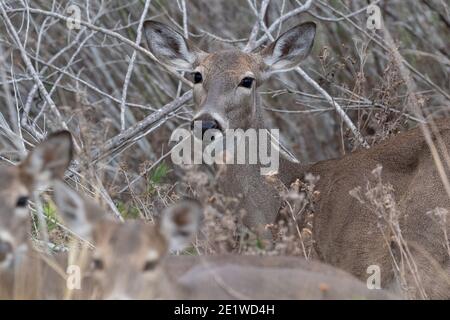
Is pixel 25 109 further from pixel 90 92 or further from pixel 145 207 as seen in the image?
pixel 90 92

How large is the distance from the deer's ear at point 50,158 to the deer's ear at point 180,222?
0.92m

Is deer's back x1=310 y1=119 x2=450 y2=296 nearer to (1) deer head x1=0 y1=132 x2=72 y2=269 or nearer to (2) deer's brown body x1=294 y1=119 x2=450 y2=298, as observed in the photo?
(2) deer's brown body x1=294 y1=119 x2=450 y2=298

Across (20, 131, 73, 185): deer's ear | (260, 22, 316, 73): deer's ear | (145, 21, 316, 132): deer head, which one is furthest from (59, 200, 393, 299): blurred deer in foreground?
(260, 22, 316, 73): deer's ear

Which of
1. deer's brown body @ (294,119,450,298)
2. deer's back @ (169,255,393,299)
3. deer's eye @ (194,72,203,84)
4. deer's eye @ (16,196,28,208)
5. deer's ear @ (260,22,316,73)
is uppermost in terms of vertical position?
deer's ear @ (260,22,316,73)

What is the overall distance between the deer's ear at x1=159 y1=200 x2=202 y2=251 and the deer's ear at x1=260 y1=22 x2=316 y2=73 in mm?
3587

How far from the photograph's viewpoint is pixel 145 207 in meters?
8.12

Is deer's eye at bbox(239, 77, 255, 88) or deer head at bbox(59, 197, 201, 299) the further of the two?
deer's eye at bbox(239, 77, 255, 88)

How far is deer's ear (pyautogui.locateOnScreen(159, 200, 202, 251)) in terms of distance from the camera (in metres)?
5.38

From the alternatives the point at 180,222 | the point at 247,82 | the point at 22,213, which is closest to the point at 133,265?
the point at 180,222

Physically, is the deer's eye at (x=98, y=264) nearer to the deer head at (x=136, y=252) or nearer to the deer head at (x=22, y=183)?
the deer head at (x=136, y=252)

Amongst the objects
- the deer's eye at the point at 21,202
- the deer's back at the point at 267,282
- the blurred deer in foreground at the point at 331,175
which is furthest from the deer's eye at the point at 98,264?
the blurred deer in foreground at the point at 331,175

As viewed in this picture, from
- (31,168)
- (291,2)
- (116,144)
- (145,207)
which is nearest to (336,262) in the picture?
(145,207)

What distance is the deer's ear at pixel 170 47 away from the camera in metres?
9.08
